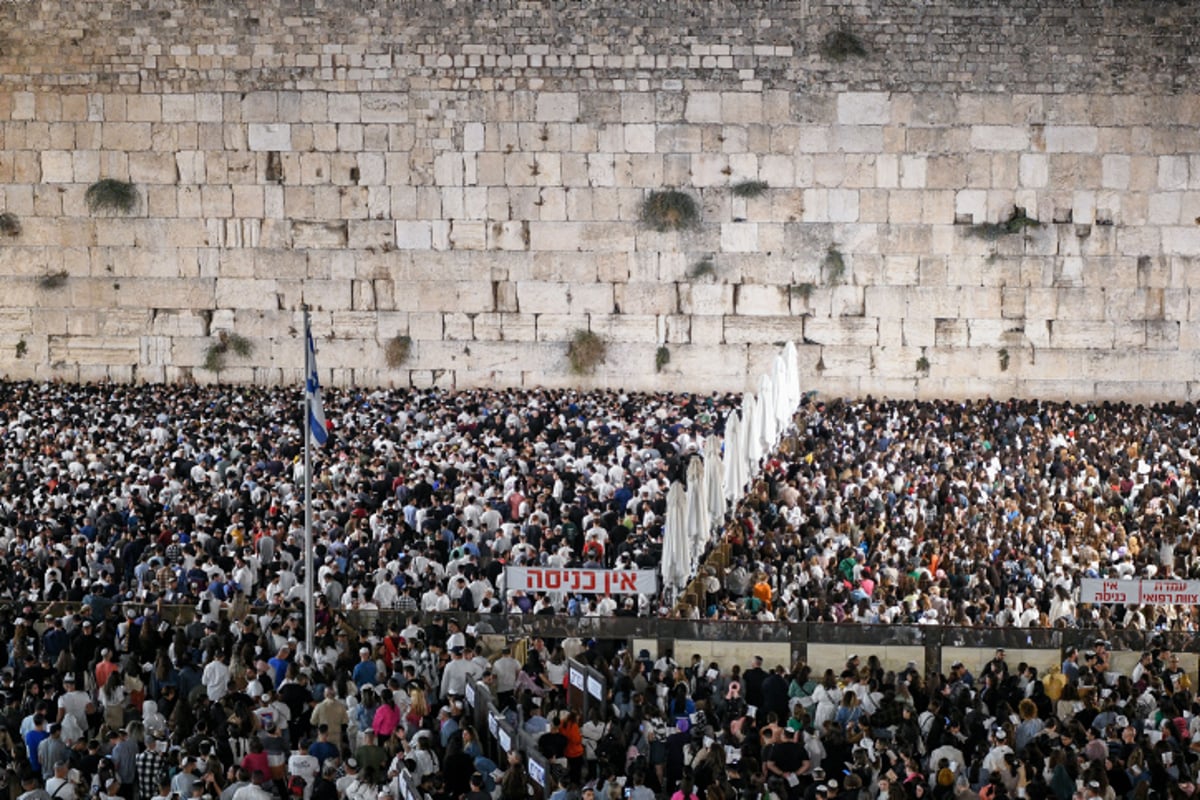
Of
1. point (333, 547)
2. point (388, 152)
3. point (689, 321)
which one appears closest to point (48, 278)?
point (388, 152)

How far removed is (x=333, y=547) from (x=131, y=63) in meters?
12.1

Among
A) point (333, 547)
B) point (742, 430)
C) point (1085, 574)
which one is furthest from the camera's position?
point (742, 430)

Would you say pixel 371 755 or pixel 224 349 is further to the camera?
pixel 224 349

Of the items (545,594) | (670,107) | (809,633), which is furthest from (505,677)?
(670,107)

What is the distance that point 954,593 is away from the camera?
1695 cm

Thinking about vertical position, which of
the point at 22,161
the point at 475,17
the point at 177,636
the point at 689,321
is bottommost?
the point at 177,636

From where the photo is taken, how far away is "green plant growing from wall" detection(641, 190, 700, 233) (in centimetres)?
2648

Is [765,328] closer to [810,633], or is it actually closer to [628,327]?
[628,327]

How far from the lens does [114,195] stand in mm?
27156

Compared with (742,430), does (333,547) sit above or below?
below

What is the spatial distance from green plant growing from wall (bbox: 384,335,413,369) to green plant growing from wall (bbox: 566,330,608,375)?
2486 millimetres

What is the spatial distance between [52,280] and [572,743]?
1776 centimetres

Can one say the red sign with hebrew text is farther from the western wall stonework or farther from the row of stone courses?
the row of stone courses

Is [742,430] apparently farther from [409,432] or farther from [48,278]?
[48,278]
